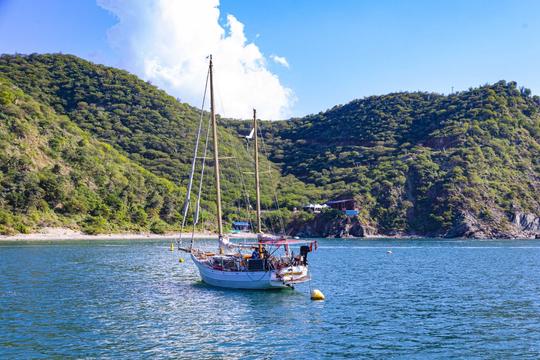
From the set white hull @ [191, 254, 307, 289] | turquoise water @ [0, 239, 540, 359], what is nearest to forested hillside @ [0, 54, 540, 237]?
turquoise water @ [0, 239, 540, 359]

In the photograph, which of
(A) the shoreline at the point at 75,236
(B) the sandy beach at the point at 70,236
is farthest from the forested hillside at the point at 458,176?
(B) the sandy beach at the point at 70,236

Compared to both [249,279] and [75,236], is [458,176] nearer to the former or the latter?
[75,236]

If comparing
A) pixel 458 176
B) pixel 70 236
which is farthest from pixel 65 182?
pixel 458 176

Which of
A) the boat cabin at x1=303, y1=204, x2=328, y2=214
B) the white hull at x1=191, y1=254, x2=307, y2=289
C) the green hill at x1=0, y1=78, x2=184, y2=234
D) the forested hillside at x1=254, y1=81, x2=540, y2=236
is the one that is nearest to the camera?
the white hull at x1=191, y1=254, x2=307, y2=289

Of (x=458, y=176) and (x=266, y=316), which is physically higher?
(x=458, y=176)

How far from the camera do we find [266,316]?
31.6 m

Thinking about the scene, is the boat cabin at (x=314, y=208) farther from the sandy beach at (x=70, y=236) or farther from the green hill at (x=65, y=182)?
the sandy beach at (x=70, y=236)

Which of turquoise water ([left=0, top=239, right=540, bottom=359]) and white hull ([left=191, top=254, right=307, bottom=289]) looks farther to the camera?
white hull ([left=191, top=254, right=307, bottom=289])

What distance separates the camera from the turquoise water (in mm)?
24094

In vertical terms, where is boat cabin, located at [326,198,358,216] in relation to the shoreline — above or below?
above

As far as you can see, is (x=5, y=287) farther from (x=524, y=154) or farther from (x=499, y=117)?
(x=499, y=117)

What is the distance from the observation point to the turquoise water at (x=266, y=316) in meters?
24.1

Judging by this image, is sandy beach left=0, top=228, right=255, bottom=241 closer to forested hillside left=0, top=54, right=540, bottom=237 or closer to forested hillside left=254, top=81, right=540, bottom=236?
forested hillside left=0, top=54, right=540, bottom=237

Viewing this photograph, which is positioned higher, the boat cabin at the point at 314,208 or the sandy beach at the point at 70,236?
the boat cabin at the point at 314,208
